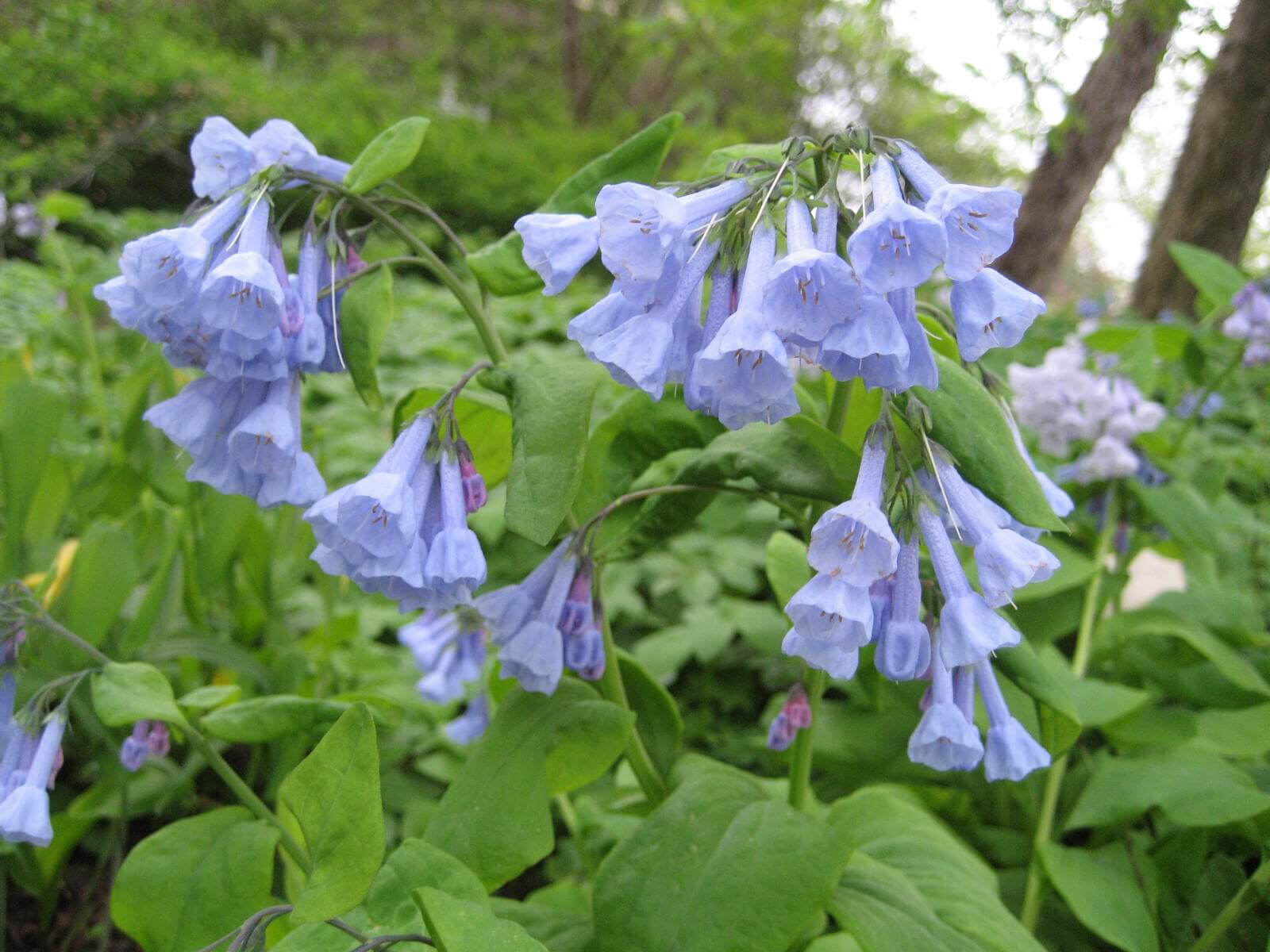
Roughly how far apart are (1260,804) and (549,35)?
50.0 ft

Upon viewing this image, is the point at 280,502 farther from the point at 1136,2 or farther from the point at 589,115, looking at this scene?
the point at 589,115

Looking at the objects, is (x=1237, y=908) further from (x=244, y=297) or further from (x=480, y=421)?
(x=244, y=297)

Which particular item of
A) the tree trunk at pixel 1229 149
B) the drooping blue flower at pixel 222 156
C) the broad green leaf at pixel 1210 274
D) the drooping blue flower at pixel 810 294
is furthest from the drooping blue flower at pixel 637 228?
the tree trunk at pixel 1229 149

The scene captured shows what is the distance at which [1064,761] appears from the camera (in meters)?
1.84

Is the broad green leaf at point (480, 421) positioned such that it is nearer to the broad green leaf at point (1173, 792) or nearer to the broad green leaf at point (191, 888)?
the broad green leaf at point (191, 888)

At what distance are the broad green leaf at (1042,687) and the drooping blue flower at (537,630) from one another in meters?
0.57

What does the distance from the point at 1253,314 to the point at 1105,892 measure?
5.10 ft

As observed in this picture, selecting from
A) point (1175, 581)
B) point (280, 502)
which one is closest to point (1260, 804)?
point (280, 502)

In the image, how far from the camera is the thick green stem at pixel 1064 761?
1.65 meters

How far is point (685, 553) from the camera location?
2740 millimetres

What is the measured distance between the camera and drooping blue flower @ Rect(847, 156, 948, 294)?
80 centimetres

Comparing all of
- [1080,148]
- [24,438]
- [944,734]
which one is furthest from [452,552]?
[1080,148]

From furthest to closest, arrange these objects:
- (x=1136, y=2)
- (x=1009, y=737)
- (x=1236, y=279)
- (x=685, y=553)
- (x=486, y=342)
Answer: (x=1136, y=2)
(x=685, y=553)
(x=1236, y=279)
(x=486, y=342)
(x=1009, y=737)

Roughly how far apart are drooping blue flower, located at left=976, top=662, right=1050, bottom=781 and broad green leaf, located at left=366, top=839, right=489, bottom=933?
0.64m
